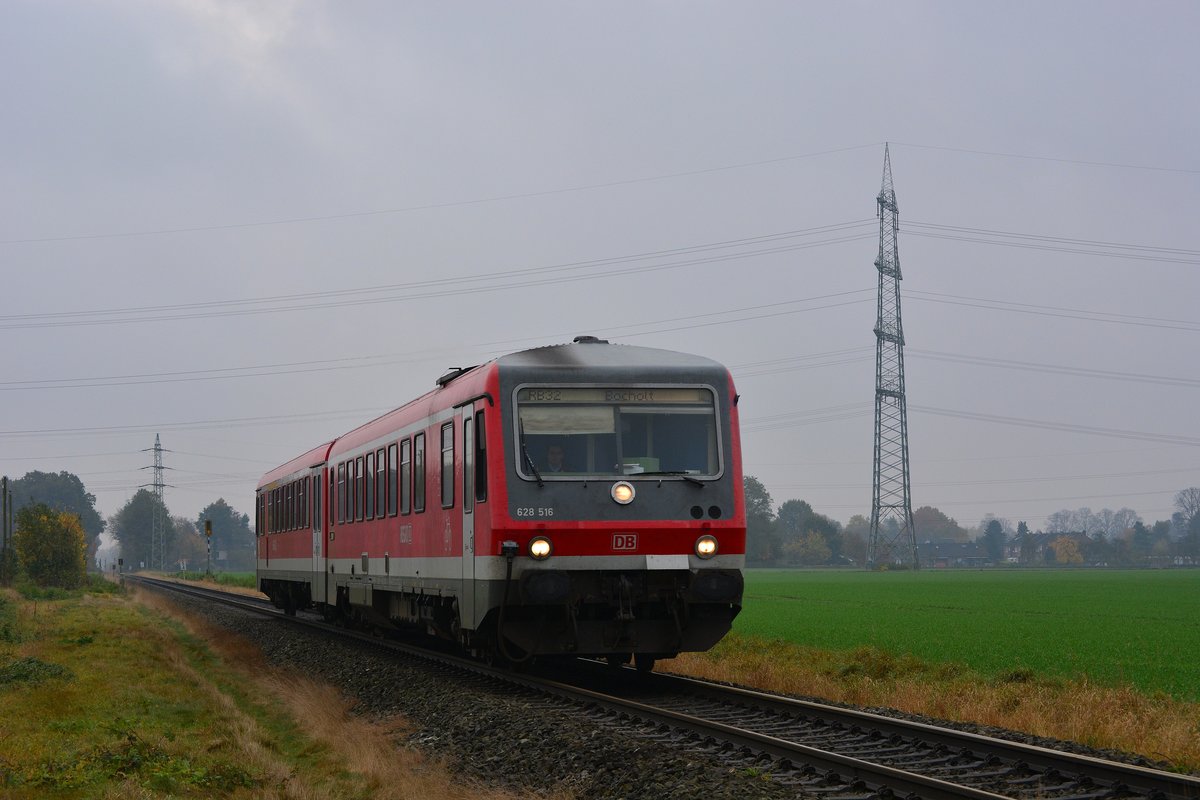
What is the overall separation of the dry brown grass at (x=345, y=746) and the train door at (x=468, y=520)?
1.42 metres

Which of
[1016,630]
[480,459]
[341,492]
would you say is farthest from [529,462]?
[1016,630]

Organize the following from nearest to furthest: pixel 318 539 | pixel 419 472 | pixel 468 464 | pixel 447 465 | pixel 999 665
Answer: pixel 468 464 → pixel 447 465 → pixel 419 472 → pixel 999 665 → pixel 318 539

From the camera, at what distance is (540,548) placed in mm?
13383

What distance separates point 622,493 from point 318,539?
12.7 m

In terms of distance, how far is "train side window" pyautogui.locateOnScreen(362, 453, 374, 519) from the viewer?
2019cm

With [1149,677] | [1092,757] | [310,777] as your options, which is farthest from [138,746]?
[1149,677]

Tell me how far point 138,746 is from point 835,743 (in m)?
5.76

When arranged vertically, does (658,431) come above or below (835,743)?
above

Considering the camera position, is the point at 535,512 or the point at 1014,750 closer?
the point at 1014,750

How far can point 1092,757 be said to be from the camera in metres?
9.13

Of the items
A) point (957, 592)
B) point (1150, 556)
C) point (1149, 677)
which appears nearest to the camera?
point (1149, 677)

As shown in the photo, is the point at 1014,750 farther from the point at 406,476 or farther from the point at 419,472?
the point at 406,476

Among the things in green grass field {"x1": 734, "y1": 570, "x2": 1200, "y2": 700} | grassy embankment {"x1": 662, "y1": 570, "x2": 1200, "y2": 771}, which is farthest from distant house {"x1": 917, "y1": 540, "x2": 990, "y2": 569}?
grassy embankment {"x1": 662, "y1": 570, "x2": 1200, "y2": 771}

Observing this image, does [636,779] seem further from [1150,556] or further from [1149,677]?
[1150,556]
